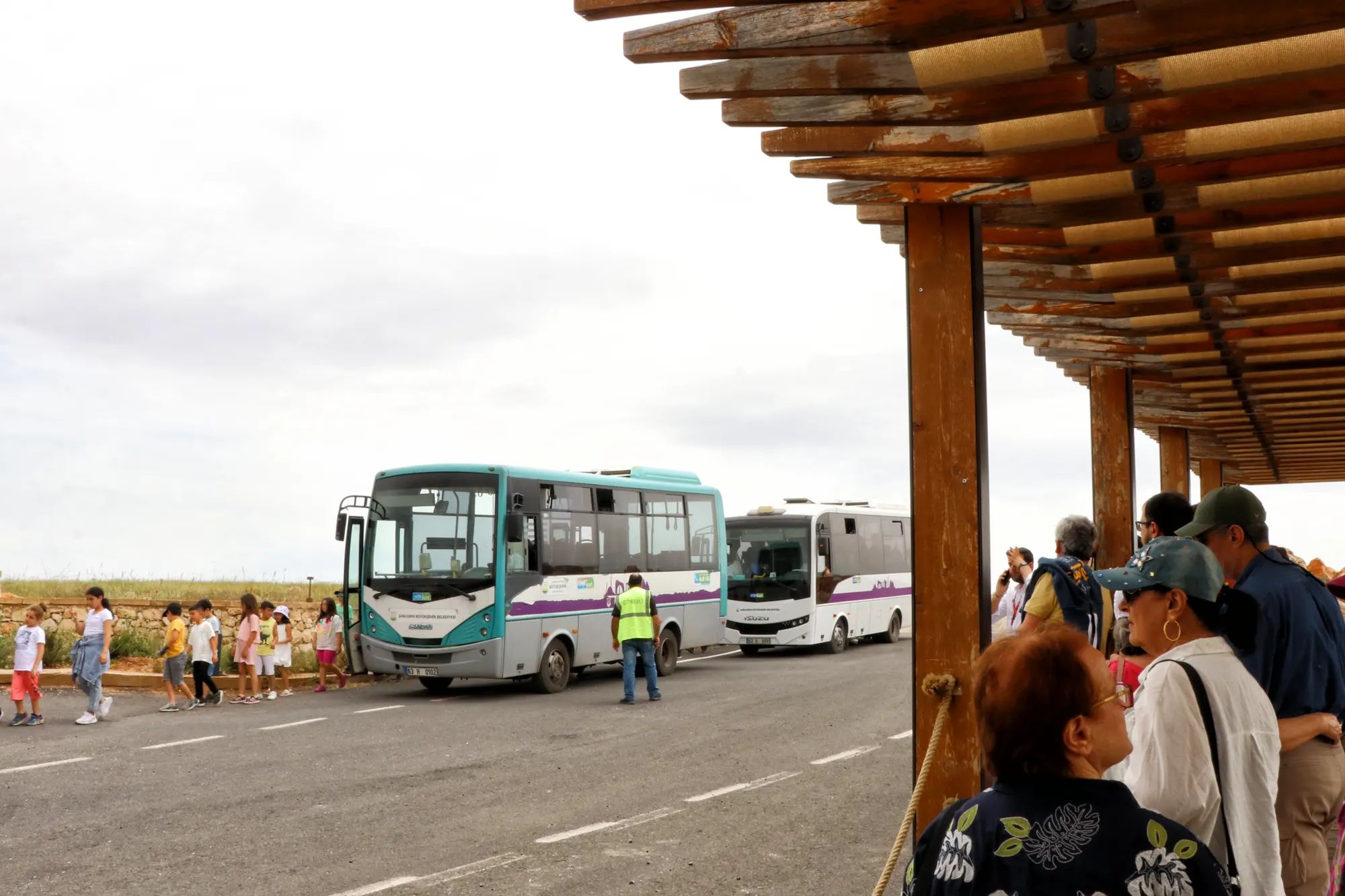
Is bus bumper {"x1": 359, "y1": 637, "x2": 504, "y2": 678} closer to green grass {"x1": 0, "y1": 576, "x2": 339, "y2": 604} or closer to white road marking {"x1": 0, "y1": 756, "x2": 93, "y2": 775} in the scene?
A: white road marking {"x1": 0, "y1": 756, "x2": 93, "y2": 775}

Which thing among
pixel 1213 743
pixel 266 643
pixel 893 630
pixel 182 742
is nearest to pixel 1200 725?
pixel 1213 743

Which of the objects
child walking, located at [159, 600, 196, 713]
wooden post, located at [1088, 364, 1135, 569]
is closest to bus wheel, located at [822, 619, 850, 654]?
child walking, located at [159, 600, 196, 713]

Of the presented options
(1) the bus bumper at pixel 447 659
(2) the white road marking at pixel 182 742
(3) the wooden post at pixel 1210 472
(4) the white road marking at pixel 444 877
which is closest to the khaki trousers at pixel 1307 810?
(4) the white road marking at pixel 444 877

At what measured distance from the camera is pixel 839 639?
26797 mm

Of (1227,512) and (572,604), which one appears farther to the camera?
(572,604)

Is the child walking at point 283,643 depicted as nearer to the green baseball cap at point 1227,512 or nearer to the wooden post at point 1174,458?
the wooden post at point 1174,458

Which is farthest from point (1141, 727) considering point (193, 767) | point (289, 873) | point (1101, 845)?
point (193, 767)

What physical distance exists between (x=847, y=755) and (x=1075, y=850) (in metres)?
10.1

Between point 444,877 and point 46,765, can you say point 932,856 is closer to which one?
point 444,877

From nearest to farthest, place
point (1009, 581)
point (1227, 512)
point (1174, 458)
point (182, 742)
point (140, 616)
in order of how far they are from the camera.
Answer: point (1227, 512)
point (1009, 581)
point (182, 742)
point (1174, 458)
point (140, 616)

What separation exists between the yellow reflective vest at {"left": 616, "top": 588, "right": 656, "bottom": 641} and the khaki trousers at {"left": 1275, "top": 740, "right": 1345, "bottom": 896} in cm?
1375

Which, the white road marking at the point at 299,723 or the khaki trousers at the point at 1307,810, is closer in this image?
the khaki trousers at the point at 1307,810

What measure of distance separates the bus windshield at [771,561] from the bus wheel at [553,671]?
7208 millimetres

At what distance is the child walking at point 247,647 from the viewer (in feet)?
58.0
